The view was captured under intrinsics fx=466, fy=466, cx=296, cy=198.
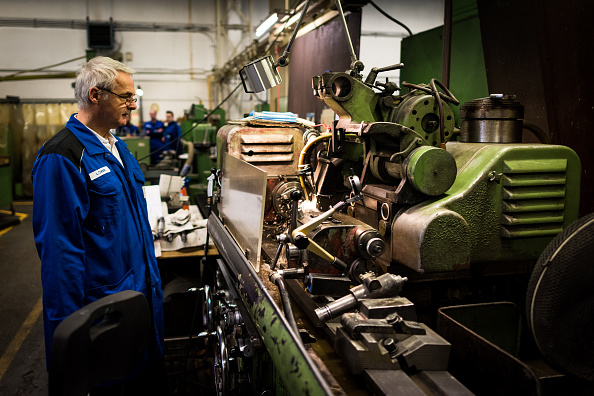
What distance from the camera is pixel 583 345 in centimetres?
106

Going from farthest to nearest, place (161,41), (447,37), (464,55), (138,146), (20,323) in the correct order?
(161,41)
(138,146)
(20,323)
(464,55)
(447,37)

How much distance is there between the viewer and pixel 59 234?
Result: 1.47 meters

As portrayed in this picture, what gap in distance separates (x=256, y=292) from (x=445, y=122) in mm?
833

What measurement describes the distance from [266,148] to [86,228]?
3.36 feet

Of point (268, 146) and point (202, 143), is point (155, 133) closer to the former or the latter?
point (202, 143)

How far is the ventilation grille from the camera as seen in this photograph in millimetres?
1398

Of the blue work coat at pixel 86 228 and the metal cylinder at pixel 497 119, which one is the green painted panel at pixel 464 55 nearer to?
the metal cylinder at pixel 497 119

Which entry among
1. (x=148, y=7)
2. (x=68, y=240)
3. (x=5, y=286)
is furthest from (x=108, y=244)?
(x=148, y=7)

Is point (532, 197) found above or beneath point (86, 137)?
beneath

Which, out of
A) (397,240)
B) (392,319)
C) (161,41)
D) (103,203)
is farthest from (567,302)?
(161,41)

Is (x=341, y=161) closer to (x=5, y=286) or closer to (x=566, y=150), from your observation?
(x=566, y=150)

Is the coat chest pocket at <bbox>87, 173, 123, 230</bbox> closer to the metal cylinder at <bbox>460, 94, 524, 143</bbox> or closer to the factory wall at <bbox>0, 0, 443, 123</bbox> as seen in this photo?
the metal cylinder at <bbox>460, 94, 524, 143</bbox>

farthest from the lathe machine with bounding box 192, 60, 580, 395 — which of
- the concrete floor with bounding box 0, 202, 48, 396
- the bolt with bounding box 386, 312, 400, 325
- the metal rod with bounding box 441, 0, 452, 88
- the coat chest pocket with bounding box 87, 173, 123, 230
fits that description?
the concrete floor with bounding box 0, 202, 48, 396

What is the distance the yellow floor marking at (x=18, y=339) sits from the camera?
3018mm
